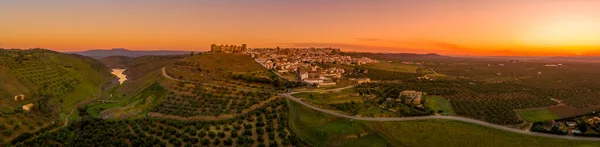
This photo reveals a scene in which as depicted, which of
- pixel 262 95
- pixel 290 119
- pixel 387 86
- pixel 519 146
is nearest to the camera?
pixel 519 146

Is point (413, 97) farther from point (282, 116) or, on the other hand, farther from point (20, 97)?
point (20, 97)

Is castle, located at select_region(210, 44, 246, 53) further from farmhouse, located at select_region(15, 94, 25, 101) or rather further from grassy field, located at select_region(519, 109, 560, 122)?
grassy field, located at select_region(519, 109, 560, 122)

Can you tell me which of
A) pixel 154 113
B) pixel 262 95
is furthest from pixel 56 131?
pixel 262 95

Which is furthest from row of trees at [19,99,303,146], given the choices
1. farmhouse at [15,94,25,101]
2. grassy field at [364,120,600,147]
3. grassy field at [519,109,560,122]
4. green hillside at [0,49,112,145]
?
grassy field at [519,109,560,122]

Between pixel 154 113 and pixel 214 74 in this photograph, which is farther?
pixel 214 74

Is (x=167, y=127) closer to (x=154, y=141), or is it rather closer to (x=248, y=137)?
(x=154, y=141)

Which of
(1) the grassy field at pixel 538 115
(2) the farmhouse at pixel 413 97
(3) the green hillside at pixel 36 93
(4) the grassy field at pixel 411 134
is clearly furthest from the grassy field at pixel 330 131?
(3) the green hillside at pixel 36 93

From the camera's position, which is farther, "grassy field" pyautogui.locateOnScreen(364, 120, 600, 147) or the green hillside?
"grassy field" pyautogui.locateOnScreen(364, 120, 600, 147)

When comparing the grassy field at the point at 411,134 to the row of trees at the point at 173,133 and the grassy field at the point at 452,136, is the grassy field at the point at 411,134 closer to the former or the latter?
the grassy field at the point at 452,136

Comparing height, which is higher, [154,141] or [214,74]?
[214,74]
